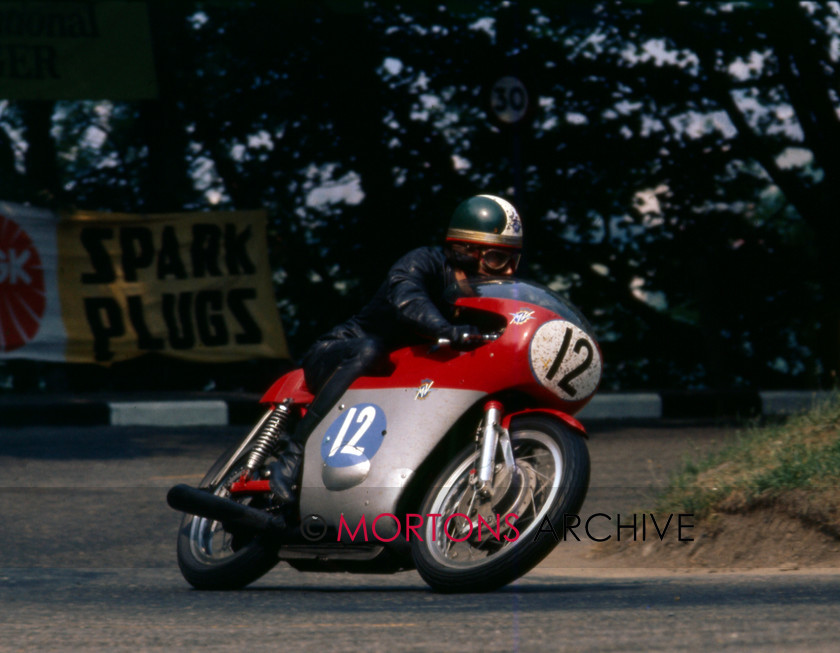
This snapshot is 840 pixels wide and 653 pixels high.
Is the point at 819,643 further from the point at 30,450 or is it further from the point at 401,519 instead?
the point at 30,450

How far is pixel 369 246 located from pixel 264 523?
29.4ft

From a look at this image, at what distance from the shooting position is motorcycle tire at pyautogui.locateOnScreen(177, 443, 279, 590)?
440 cm

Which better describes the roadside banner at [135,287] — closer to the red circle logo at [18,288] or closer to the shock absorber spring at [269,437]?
the red circle logo at [18,288]

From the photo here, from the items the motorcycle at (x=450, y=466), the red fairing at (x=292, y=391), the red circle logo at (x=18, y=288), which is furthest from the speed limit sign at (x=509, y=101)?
the motorcycle at (x=450, y=466)

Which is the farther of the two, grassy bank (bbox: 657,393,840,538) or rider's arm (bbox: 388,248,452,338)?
grassy bank (bbox: 657,393,840,538)

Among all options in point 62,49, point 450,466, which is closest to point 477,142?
point 62,49

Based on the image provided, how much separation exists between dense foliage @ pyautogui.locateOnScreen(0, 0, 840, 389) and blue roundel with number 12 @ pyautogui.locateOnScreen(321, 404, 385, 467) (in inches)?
344

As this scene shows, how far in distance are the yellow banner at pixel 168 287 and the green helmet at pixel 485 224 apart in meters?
8.05

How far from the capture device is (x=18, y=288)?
11.6m

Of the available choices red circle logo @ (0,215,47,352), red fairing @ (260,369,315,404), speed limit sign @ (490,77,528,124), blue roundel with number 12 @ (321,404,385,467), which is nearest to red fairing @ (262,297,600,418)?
blue roundel with number 12 @ (321,404,385,467)

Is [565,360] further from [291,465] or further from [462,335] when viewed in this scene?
[291,465]

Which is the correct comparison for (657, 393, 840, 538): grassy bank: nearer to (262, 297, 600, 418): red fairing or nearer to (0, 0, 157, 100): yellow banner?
(262, 297, 600, 418): red fairing

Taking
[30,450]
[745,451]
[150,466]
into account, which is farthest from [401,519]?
[30,450]

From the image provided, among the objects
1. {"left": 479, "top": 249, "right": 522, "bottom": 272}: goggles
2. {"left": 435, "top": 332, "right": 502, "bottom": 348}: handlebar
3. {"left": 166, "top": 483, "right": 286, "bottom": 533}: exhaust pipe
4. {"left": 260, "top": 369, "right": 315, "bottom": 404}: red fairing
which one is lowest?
{"left": 166, "top": 483, "right": 286, "bottom": 533}: exhaust pipe
